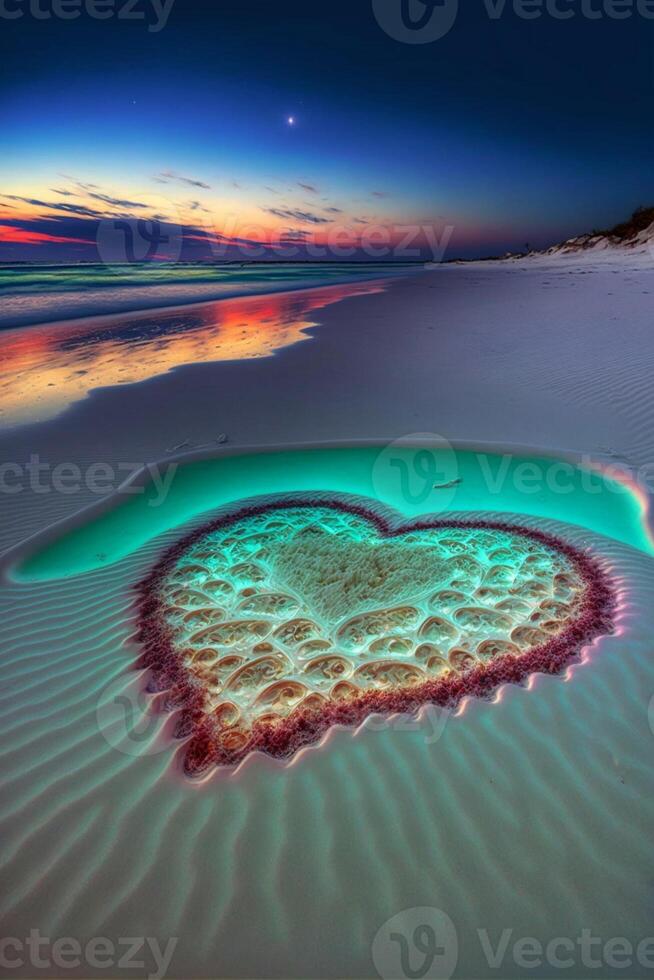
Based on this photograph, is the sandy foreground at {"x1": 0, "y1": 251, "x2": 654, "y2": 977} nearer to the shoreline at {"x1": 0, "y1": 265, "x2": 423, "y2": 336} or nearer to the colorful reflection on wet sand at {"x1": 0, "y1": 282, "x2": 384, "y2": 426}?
the colorful reflection on wet sand at {"x1": 0, "y1": 282, "x2": 384, "y2": 426}

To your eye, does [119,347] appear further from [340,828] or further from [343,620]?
[340,828]

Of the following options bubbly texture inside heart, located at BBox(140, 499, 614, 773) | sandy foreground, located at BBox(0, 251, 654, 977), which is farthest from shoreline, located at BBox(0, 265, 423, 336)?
sandy foreground, located at BBox(0, 251, 654, 977)

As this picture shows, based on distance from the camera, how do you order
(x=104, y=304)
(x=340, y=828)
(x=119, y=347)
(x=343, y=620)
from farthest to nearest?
(x=104, y=304) < (x=119, y=347) < (x=343, y=620) < (x=340, y=828)

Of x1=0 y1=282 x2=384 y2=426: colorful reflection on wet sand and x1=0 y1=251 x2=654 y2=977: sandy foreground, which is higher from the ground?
x1=0 y1=282 x2=384 y2=426: colorful reflection on wet sand

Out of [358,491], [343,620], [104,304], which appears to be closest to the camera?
[343,620]

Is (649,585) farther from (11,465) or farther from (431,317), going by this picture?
(431,317)

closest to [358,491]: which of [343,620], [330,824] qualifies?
[343,620]

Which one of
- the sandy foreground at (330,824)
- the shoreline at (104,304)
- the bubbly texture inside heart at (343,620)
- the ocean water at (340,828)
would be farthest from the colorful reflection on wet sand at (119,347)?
the ocean water at (340,828)

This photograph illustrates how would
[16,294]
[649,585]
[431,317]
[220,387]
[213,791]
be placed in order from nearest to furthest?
[213,791], [649,585], [220,387], [431,317], [16,294]

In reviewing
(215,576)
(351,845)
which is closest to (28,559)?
(215,576)
